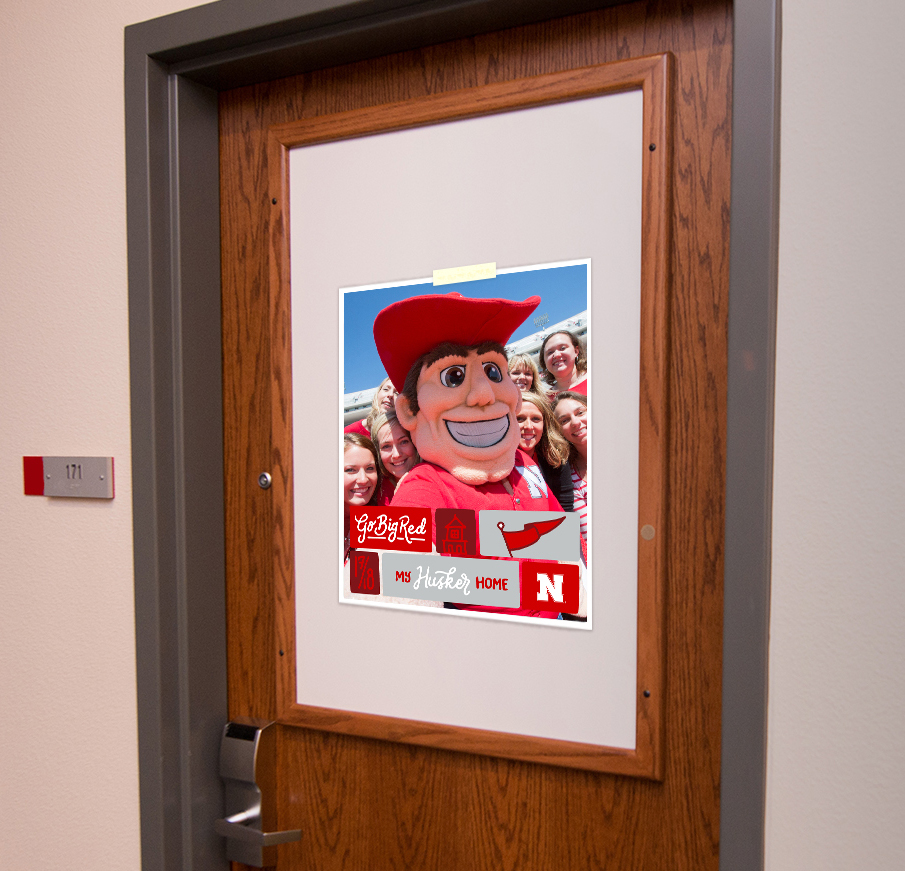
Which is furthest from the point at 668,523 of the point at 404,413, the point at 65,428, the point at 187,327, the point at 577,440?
the point at 65,428

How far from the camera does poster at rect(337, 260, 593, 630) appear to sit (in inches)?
33.7

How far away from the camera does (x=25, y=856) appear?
44.6 inches

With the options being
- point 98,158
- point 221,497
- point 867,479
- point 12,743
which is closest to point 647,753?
point 867,479

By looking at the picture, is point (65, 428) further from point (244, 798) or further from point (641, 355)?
point (641, 355)

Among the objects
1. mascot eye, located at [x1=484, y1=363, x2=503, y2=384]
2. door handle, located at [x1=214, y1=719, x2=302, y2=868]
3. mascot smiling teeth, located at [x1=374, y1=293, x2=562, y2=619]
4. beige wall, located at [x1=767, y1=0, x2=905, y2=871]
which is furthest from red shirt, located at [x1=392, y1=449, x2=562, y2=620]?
door handle, located at [x1=214, y1=719, x2=302, y2=868]

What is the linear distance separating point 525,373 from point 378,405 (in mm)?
231

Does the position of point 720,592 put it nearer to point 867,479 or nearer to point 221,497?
point 867,479

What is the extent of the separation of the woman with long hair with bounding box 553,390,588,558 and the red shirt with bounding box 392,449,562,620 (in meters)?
0.03

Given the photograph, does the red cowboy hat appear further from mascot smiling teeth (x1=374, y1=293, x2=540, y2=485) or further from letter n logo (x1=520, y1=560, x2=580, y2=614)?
letter n logo (x1=520, y1=560, x2=580, y2=614)

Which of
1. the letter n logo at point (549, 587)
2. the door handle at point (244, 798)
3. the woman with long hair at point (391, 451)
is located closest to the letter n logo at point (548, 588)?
the letter n logo at point (549, 587)

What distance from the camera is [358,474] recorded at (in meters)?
0.98

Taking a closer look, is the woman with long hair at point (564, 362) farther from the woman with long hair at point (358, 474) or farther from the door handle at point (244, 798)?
the door handle at point (244, 798)

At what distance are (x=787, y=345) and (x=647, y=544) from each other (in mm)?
293

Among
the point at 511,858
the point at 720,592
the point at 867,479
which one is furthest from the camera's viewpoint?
the point at 511,858
